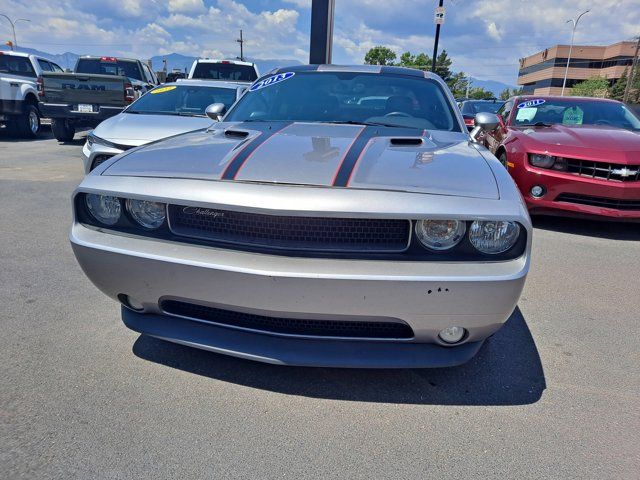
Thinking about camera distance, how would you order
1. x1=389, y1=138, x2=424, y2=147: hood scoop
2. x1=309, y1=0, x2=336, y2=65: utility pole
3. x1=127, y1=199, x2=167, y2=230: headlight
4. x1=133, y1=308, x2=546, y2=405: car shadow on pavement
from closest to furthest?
x1=127, y1=199, x2=167, y2=230: headlight
x1=133, y1=308, x2=546, y2=405: car shadow on pavement
x1=389, y1=138, x2=424, y2=147: hood scoop
x1=309, y1=0, x2=336, y2=65: utility pole

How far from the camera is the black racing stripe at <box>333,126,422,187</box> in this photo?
5.80 ft

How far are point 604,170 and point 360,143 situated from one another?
3.55 metres

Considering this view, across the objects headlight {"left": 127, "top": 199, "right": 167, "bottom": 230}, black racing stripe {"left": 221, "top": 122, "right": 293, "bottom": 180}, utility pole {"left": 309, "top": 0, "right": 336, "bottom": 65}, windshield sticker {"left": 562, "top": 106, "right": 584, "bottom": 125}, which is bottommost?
headlight {"left": 127, "top": 199, "right": 167, "bottom": 230}

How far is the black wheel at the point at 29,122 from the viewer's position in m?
11.0

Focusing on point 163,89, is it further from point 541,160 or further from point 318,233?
point 318,233

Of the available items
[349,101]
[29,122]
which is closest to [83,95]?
[29,122]

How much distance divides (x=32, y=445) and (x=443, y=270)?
1673 millimetres

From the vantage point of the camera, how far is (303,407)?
77.3 inches

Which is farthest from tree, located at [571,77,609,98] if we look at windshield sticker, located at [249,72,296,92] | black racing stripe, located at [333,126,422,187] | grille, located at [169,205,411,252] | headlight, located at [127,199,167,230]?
headlight, located at [127,199,167,230]

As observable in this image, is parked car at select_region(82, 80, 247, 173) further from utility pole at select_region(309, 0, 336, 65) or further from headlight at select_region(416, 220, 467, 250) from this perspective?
headlight at select_region(416, 220, 467, 250)

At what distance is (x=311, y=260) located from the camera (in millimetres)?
1715

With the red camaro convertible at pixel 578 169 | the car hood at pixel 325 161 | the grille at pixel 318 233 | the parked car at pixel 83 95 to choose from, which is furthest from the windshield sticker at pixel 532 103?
the parked car at pixel 83 95

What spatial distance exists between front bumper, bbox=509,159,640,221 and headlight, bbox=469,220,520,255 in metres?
3.41

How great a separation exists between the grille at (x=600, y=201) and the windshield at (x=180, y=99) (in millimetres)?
4584
